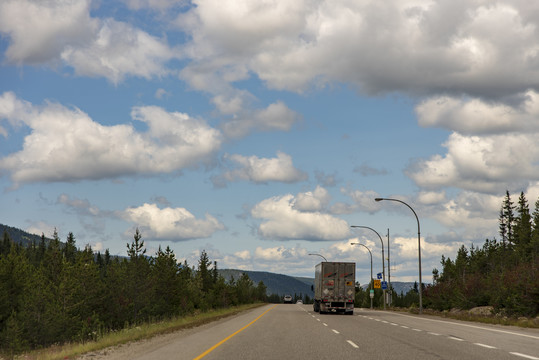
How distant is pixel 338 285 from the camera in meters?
39.6

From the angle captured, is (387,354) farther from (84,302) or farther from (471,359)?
(84,302)

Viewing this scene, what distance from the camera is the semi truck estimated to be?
39594 millimetres

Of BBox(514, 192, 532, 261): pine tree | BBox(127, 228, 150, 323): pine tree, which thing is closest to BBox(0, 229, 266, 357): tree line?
BBox(127, 228, 150, 323): pine tree

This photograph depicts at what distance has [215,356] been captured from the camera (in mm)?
12555

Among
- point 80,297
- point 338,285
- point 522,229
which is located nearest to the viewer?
point 338,285

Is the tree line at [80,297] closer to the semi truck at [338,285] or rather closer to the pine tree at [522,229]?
the semi truck at [338,285]

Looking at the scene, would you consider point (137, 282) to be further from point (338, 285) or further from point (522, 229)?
point (522, 229)

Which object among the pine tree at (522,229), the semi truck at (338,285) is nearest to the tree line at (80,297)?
the semi truck at (338,285)

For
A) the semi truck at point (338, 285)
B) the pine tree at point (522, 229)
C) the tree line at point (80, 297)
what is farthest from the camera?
the pine tree at point (522, 229)

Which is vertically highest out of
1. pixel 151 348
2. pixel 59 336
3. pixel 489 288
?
pixel 489 288

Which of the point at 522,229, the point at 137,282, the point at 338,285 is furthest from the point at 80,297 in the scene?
the point at 522,229

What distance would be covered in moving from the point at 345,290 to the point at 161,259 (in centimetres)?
2729

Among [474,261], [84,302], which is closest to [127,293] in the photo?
[84,302]

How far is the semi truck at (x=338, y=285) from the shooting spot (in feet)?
130
